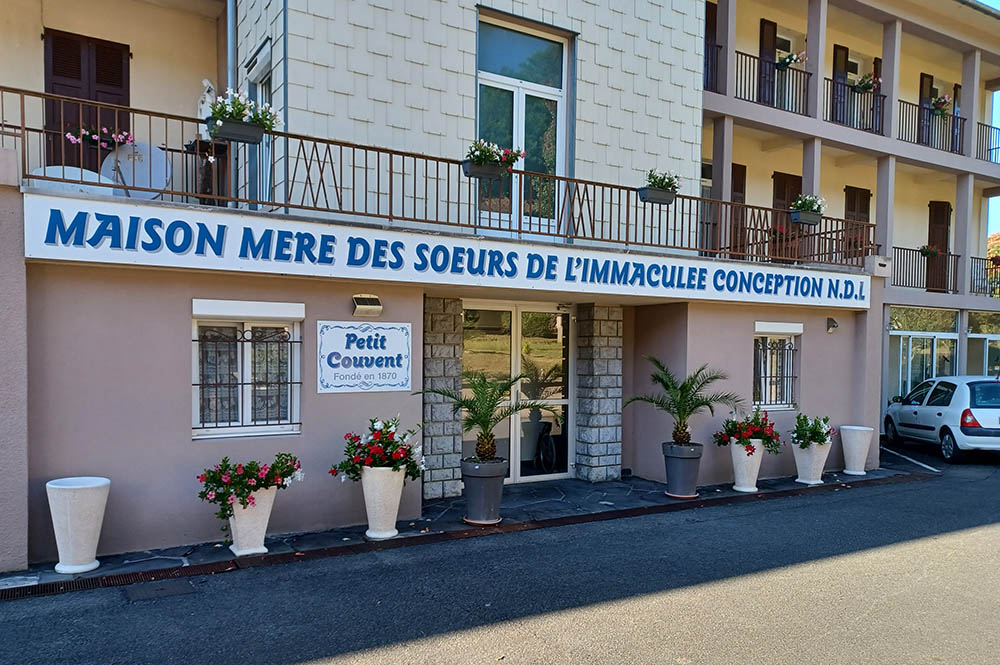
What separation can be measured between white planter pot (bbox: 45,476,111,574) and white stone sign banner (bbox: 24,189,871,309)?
1.84 metres

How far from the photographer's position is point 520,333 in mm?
9828

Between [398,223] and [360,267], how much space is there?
1.29 metres

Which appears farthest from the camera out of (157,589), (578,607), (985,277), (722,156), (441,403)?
(985,277)

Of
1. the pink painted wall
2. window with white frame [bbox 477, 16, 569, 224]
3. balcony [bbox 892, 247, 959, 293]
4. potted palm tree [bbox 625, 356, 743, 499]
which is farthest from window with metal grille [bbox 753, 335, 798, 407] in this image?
balcony [bbox 892, 247, 959, 293]

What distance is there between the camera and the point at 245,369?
693cm

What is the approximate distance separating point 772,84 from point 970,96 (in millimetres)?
6381

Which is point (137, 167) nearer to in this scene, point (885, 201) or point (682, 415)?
point (682, 415)

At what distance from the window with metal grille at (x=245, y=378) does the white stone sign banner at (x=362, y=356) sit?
283 millimetres

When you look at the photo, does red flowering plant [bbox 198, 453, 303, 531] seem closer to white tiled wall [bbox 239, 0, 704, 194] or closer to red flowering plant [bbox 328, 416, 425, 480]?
red flowering plant [bbox 328, 416, 425, 480]

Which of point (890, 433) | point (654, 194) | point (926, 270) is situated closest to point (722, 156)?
point (654, 194)

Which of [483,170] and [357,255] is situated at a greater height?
[483,170]

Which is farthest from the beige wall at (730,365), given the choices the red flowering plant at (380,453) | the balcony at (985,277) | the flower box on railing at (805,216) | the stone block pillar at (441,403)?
the balcony at (985,277)

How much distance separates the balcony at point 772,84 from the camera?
13914 millimetres

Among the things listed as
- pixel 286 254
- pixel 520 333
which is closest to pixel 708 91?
pixel 520 333
